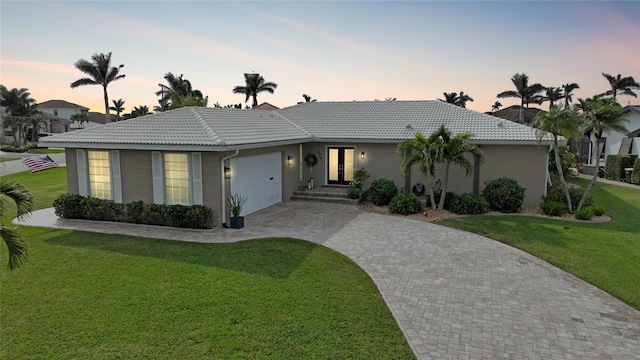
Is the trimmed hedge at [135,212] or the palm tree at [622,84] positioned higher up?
the palm tree at [622,84]

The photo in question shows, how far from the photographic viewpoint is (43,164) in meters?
29.7

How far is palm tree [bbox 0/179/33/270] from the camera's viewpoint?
5.55 meters

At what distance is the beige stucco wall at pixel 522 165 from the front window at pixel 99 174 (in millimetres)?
14962

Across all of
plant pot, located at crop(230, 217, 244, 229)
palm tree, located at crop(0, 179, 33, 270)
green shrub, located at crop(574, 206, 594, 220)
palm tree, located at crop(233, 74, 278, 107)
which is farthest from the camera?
palm tree, located at crop(233, 74, 278, 107)

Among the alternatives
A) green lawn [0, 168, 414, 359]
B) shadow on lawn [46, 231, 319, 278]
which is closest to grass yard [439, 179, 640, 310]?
green lawn [0, 168, 414, 359]

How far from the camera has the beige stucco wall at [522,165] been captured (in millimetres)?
16688

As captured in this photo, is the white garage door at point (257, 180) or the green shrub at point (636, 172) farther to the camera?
the green shrub at point (636, 172)

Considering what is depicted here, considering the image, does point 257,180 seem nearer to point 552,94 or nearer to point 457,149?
point 457,149

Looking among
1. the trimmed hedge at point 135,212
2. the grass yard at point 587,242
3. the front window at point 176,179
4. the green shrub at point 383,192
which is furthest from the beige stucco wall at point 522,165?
the front window at point 176,179

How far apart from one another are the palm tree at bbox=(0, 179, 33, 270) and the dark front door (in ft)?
47.2

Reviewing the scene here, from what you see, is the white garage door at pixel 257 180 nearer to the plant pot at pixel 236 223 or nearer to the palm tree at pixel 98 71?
the plant pot at pixel 236 223

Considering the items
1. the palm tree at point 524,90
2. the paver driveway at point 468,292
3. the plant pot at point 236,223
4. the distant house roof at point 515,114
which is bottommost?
the paver driveway at point 468,292

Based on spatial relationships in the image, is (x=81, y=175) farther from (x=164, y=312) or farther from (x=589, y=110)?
(x=589, y=110)

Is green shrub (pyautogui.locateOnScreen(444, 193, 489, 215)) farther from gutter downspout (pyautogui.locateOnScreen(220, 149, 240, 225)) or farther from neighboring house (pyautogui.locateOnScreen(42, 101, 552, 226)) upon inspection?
gutter downspout (pyautogui.locateOnScreen(220, 149, 240, 225))
